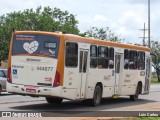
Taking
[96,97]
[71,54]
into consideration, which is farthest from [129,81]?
[71,54]

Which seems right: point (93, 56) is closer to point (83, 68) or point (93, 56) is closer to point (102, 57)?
point (102, 57)

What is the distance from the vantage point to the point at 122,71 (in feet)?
75.2

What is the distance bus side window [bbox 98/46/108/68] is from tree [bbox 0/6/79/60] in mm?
38463

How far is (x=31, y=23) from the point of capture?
6131 cm

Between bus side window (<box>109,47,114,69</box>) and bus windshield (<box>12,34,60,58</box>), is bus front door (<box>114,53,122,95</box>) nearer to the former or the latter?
bus side window (<box>109,47,114,69</box>)

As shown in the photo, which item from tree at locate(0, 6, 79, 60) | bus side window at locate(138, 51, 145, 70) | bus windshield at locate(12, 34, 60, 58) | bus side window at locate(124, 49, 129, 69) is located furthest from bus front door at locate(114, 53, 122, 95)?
tree at locate(0, 6, 79, 60)

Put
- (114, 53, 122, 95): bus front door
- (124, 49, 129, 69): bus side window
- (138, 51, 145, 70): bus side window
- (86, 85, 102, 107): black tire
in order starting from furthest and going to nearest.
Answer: (138, 51, 145, 70): bus side window
(124, 49, 129, 69): bus side window
(114, 53, 122, 95): bus front door
(86, 85, 102, 107): black tire

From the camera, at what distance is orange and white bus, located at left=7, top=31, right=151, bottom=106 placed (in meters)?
17.6

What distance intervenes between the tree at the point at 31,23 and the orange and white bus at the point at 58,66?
39.3 metres

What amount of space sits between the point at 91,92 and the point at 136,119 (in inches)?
203

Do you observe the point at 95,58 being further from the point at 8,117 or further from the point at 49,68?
the point at 8,117

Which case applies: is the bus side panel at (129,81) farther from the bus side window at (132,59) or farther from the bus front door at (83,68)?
the bus front door at (83,68)

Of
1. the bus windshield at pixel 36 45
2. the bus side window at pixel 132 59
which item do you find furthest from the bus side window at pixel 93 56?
the bus side window at pixel 132 59

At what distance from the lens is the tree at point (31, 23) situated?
60.2 metres
